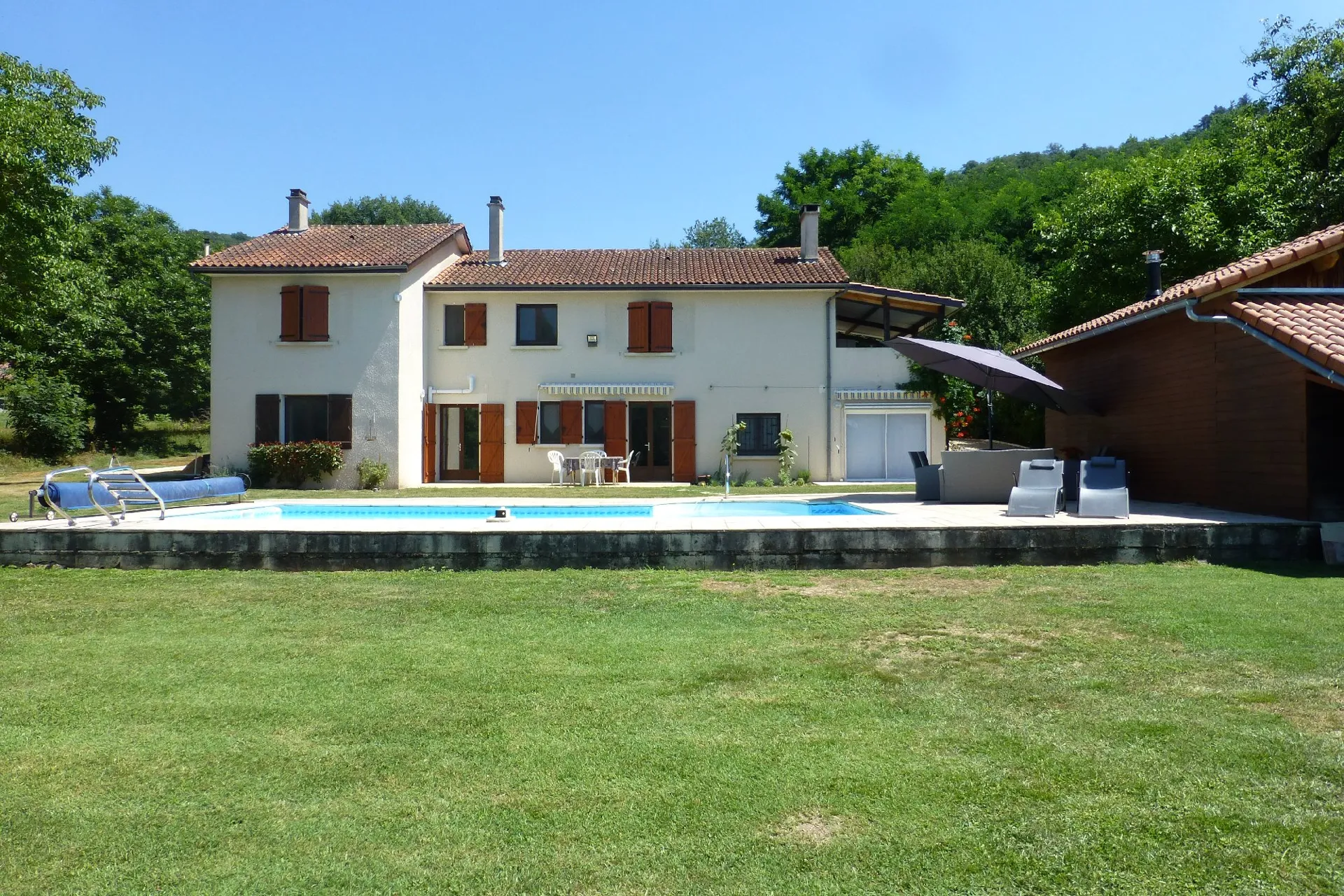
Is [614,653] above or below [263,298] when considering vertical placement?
below

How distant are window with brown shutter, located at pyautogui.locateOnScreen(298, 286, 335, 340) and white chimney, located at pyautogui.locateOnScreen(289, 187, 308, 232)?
4141 mm

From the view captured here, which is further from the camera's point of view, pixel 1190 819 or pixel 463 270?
pixel 463 270

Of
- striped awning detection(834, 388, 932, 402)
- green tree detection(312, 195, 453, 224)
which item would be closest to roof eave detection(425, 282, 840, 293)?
striped awning detection(834, 388, 932, 402)

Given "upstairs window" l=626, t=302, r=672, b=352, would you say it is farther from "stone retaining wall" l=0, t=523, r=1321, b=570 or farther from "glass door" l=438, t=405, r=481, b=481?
"stone retaining wall" l=0, t=523, r=1321, b=570

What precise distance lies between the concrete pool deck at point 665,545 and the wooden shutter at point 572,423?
46.9 feet

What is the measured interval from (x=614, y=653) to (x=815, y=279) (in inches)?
743

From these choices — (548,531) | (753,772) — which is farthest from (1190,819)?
(548,531)

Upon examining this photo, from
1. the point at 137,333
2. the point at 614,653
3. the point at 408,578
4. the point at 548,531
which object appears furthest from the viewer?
the point at 137,333

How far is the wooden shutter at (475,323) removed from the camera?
2366 cm

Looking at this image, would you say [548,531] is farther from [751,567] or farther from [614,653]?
[614,653]

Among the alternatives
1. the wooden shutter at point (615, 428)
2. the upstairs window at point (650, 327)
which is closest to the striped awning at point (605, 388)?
the wooden shutter at point (615, 428)

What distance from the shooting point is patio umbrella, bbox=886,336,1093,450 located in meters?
13.4

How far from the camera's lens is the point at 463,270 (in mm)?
24688

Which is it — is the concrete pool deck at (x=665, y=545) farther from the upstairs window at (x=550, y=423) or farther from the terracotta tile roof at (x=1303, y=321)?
the upstairs window at (x=550, y=423)
